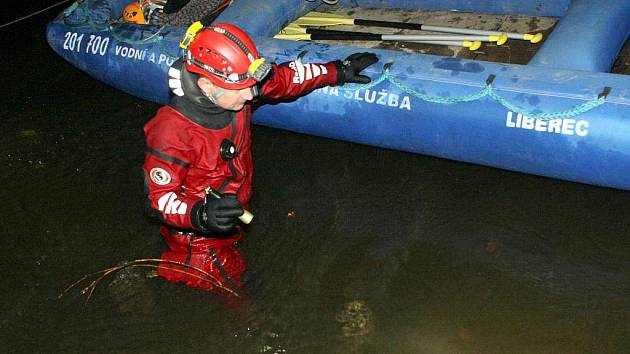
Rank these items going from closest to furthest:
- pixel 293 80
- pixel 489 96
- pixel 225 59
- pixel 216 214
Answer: pixel 225 59, pixel 216 214, pixel 293 80, pixel 489 96

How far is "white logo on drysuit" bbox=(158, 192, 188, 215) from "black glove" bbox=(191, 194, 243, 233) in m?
0.05

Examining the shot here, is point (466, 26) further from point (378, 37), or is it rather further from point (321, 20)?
point (321, 20)

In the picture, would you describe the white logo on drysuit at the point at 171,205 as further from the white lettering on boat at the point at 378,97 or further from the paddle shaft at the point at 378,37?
the paddle shaft at the point at 378,37

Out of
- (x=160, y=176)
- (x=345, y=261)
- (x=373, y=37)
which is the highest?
(x=160, y=176)

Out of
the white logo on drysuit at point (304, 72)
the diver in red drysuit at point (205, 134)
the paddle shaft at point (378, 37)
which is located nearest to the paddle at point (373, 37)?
the paddle shaft at point (378, 37)

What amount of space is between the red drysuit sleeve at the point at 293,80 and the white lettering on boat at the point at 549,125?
1.12 meters

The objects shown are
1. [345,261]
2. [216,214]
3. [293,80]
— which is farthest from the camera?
[345,261]

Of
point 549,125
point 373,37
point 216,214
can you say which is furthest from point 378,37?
point 216,214

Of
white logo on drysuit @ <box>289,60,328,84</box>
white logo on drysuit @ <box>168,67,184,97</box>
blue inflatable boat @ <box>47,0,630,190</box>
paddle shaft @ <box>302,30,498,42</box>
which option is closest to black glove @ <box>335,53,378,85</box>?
blue inflatable boat @ <box>47,0,630,190</box>

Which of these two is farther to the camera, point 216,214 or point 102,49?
point 102,49

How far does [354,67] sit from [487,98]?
0.85 m

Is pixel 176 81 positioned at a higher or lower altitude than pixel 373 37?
higher

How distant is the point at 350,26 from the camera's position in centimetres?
562

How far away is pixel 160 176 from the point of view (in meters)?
3.33
